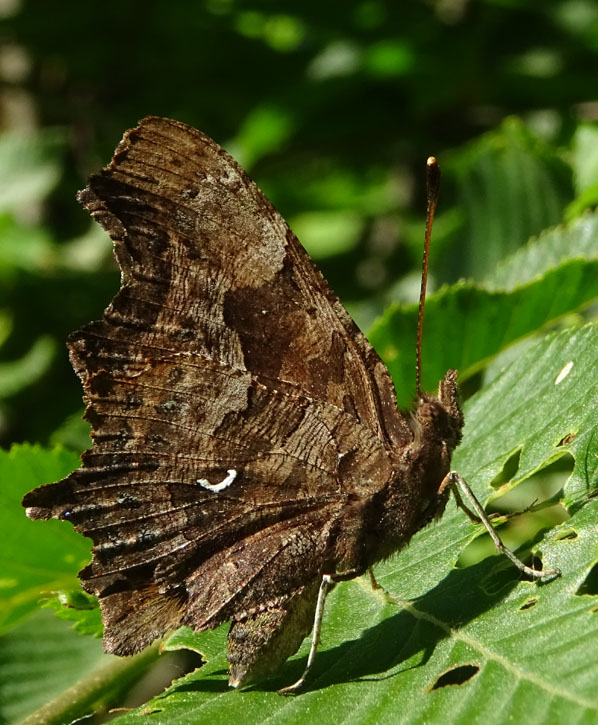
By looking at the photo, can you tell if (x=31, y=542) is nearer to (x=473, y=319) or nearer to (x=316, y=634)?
(x=316, y=634)

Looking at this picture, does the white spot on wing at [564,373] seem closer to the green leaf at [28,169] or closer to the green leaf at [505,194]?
the green leaf at [505,194]

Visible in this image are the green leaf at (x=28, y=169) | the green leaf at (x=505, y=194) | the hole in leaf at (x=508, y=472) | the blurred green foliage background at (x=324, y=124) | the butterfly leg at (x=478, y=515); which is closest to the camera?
the butterfly leg at (x=478, y=515)

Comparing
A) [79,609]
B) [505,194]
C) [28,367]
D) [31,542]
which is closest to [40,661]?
[31,542]

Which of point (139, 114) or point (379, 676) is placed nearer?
point (379, 676)

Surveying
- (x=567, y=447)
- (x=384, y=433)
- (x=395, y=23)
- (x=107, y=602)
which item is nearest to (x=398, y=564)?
(x=384, y=433)

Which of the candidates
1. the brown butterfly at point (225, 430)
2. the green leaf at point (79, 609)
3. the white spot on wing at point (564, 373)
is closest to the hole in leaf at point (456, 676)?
the brown butterfly at point (225, 430)

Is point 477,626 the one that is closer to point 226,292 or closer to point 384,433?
point 384,433

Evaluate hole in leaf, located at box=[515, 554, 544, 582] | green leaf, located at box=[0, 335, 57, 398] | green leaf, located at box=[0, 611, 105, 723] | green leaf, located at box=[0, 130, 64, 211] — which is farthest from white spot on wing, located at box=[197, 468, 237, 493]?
green leaf, located at box=[0, 130, 64, 211]
